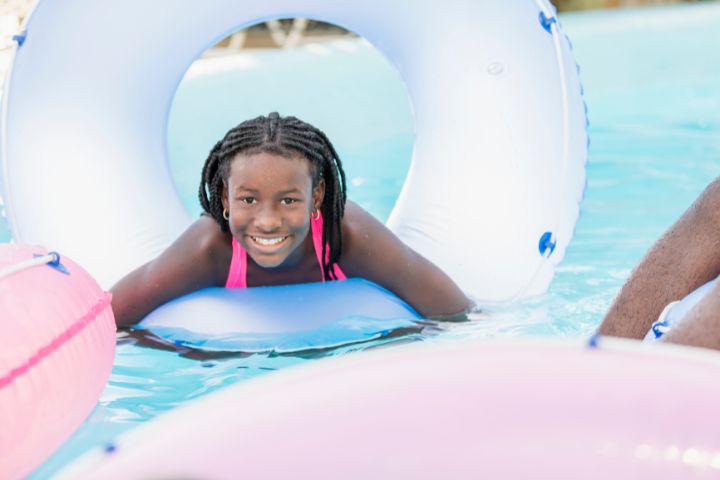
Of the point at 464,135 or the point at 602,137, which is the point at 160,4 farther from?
the point at 602,137

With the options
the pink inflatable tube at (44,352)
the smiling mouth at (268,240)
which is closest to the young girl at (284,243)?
the smiling mouth at (268,240)

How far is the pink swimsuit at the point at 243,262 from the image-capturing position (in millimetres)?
2189

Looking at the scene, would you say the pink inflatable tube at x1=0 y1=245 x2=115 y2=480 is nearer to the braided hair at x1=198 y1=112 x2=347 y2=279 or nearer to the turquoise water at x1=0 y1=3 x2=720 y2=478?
the turquoise water at x1=0 y1=3 x2=720 y2=478

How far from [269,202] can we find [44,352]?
2.01 ft

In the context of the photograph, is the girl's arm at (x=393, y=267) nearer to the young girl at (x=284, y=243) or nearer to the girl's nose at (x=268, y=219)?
the young girl at (x=284, y=243)

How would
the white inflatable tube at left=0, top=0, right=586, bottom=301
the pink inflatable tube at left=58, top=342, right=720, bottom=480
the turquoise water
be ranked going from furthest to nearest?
the white inflatable tube at left=0, top=0, right=586, bottom=301 → the turquoise water → the pink inflatable tube at left=58, top=342, right=720, bottom=480

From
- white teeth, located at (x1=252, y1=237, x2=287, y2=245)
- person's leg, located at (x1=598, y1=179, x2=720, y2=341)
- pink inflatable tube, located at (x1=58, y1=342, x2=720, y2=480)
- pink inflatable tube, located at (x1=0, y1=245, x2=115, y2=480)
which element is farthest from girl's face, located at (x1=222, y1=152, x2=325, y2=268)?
pink inflatable tube, located at (x1=58, y1=342, x2=720, y2=480)

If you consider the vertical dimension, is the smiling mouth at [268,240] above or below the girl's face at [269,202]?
below

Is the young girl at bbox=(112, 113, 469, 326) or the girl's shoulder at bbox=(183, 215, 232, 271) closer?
the young girl at bbox=(112, 113, 469, 326)

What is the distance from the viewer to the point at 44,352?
58.3 inches

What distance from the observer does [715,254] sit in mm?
1671

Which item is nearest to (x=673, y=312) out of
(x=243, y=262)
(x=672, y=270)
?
(x=672, y=270)

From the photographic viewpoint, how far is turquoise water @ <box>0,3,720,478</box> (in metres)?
2.11

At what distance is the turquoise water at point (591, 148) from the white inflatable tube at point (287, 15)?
208 mm
